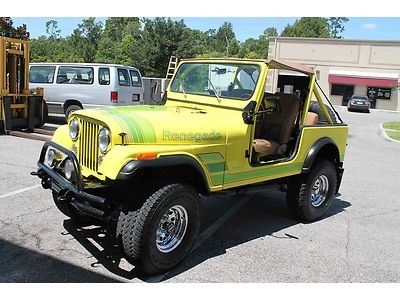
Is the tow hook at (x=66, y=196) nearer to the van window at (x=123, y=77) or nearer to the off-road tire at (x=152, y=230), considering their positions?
the off-road tire at (x=152, y=230)

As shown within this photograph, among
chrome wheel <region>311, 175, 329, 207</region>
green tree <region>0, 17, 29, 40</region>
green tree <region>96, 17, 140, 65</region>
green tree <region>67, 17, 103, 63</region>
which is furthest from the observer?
green tree <region>67, 17, 103, 63</region>

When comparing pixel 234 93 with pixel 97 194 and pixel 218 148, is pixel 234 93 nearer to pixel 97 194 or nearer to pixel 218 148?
pixel 218 148

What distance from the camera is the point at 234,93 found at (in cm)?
480

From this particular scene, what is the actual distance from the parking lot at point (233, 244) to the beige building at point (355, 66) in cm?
3603

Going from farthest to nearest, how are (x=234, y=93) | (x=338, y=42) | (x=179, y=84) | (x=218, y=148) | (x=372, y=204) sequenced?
(x=338, y=42), (x=372, y=204), (x=179, y=84), (x=234, y=93), (x=218, y=148)

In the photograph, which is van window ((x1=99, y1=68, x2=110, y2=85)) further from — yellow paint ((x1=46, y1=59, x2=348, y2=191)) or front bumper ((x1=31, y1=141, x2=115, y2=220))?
front bumper ((x1=31, y1=141, x2=115, y2=220))

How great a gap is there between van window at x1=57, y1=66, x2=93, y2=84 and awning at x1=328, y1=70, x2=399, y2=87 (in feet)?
108

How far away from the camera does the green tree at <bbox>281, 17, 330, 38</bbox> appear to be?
82.9 metres

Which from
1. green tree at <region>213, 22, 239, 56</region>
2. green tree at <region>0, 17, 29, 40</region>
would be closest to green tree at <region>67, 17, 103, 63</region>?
green tree at <region>213, 22, 239, 56</region>

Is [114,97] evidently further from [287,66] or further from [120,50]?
[120,50]

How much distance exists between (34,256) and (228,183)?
1.98 m

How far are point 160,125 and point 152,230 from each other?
0.94m

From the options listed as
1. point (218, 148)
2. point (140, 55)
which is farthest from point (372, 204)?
point (140, 55)
